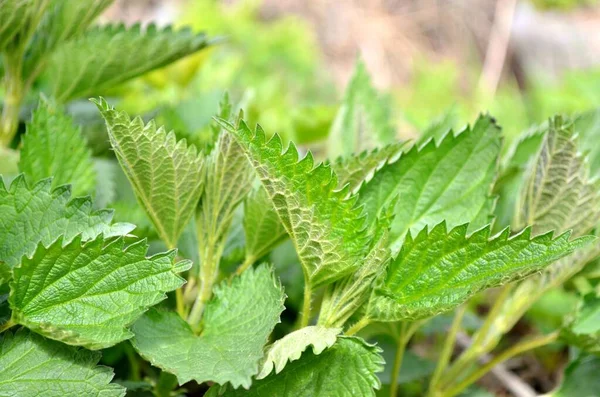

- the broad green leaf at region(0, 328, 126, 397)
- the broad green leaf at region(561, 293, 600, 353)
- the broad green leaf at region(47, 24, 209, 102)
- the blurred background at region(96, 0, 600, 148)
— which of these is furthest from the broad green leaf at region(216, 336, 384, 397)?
the blurred background at region(96, 0, 600, 148)

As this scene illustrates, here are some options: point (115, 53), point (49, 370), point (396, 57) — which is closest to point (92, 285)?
point (49, 370)

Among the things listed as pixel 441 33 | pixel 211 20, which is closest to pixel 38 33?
pixel 211 20

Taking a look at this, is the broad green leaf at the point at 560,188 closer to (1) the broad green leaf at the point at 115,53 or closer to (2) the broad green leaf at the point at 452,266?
(2) the broad green leaf at the point at 452,266

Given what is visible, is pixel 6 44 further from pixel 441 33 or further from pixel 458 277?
pixel 441 33

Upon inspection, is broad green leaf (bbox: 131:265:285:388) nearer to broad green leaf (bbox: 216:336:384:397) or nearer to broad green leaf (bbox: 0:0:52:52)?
broad green leaf (bbox: 216:336:384:397)

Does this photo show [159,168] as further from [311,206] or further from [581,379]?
[581,379]
